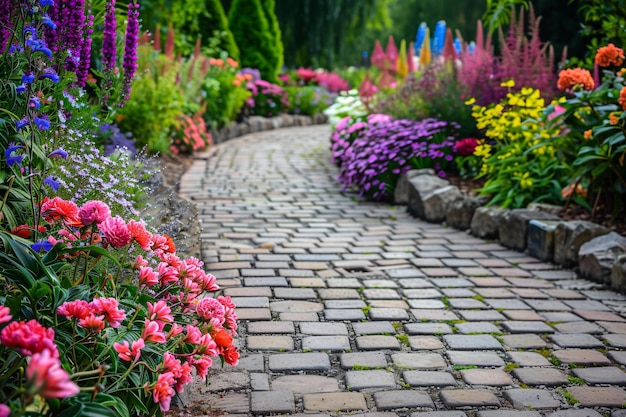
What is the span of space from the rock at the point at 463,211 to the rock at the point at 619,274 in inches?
62.5

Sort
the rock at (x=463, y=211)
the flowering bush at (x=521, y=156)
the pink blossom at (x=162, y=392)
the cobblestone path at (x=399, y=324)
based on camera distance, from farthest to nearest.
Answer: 1. the rock at (x=463, y=211)
2. the flowering bush at (x=521, y=156)
3. the cobblestone path at (x=399, y=324)
4. the pink blossom at (x=162, y=392)

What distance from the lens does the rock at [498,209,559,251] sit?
4.94 metres

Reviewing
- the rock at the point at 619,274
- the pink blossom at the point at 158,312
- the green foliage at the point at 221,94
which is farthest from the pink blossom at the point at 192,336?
the green foliage at the point at 221,94

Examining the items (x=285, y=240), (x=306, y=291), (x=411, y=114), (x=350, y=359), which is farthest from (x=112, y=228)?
(x=411, y=114)

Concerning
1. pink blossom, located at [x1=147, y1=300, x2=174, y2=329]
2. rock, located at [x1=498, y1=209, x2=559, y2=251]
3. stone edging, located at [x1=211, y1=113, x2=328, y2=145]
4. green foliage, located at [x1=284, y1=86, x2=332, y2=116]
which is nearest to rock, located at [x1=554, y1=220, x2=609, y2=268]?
rock, located at [x1=498, y1=209, x2=559, y2=251]

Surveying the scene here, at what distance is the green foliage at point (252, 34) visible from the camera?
1445 cm

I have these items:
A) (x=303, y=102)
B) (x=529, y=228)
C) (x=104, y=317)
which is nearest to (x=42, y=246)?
(x=104, y=317)

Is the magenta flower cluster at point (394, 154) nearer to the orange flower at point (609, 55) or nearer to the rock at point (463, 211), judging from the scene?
the rock at point (463, 211)

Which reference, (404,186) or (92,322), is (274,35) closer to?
(404,186)

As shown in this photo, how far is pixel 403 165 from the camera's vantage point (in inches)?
269

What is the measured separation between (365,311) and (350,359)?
630 millimetres

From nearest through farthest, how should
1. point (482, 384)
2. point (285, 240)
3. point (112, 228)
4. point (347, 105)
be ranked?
point (112, 228)
point (482, 384)
point (285, 240)
point (347, 105)

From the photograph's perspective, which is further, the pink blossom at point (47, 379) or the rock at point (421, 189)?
the rock at point (421, 189)

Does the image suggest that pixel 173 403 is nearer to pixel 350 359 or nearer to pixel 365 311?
pixel 350 359
